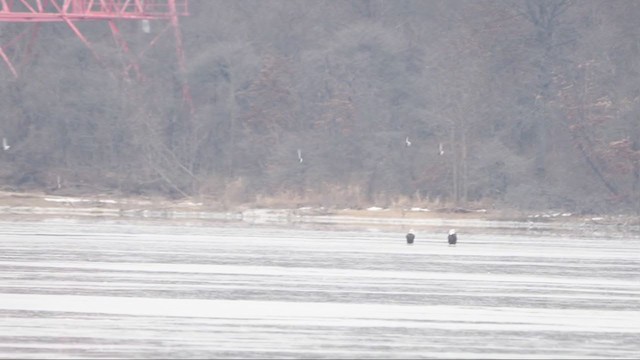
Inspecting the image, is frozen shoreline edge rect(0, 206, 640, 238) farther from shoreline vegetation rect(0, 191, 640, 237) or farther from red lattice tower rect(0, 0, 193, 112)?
red lattice tower rect(0, 0, 193, 112)

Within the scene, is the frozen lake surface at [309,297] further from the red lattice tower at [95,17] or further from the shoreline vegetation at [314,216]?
the red lattice tower at [95,17]

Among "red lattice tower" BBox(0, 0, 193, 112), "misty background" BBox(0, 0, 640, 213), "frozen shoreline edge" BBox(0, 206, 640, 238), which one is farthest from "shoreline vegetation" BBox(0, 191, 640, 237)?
"red lattice tower" BBox(0, 0, 193, 112)

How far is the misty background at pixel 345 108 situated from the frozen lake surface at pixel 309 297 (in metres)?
12.8

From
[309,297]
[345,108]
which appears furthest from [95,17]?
[309,297]

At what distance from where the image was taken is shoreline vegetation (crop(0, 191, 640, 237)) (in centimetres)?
3944

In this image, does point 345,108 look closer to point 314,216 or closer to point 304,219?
point 314,216

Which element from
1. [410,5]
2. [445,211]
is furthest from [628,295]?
[410,5]

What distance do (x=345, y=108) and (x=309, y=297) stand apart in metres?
30.3

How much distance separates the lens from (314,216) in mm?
42000

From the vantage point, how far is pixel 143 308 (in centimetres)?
1909

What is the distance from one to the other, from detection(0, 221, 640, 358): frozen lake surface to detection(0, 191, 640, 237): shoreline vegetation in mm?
6167

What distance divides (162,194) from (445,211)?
946cm

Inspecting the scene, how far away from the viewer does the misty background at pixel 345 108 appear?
45.7m

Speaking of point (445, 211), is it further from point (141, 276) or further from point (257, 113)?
point (141, 276)
